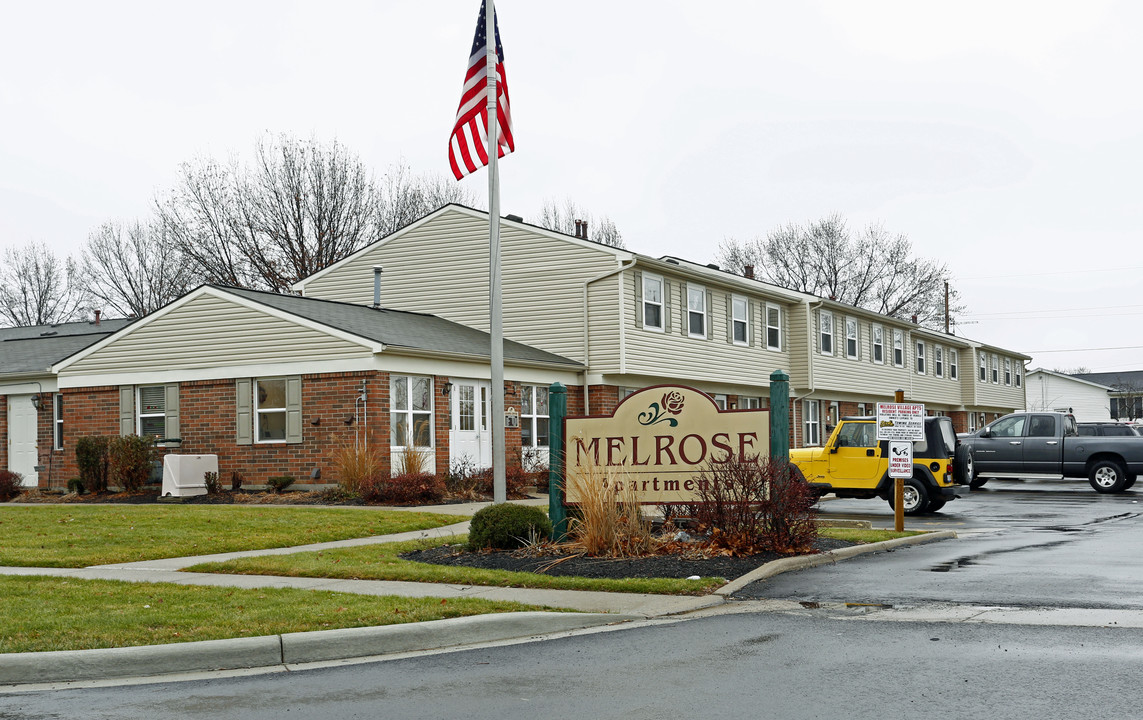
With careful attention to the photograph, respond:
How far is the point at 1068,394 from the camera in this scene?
8894 centimetres

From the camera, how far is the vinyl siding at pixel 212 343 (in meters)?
23.8

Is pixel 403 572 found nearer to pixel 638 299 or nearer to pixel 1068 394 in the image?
pixel 638 299

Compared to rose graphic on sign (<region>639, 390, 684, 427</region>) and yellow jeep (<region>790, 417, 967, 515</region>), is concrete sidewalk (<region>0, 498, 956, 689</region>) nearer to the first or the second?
rose graphic on sign (<region>639, 390, 684, 427</region>)

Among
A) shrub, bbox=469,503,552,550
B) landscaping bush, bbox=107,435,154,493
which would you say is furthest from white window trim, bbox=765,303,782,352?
shrub, bbox=469,503,552,550

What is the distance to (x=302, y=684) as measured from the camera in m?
7.21

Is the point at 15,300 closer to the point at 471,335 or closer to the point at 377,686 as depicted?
the point at 471,335

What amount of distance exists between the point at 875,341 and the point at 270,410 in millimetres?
27495

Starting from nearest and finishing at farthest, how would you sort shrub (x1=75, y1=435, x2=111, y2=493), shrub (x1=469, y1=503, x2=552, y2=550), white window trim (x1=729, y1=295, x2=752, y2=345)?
1. shrub (x1=469, y1=503, x2=552, y2=550)
2. shrub (x1=75, y1=435, x2=111, y2=493)
3. white window trim (x1=729, y1=295, x2=752, y2=345)

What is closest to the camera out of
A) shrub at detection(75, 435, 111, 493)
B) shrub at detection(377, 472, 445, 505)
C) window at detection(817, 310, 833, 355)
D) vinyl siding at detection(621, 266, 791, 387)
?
shrub at detection(377, 472, 445, 505)

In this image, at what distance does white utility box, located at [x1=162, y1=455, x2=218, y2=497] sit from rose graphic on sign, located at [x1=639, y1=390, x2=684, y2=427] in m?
13.6

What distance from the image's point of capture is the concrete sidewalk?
7.51 m

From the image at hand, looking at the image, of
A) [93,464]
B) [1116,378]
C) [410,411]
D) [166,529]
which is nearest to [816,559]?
[166,529]

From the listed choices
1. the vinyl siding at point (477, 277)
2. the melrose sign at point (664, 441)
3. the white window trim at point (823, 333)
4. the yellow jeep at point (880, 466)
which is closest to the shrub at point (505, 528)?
the melrose sign at point (664, 441)

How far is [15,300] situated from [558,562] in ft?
215
